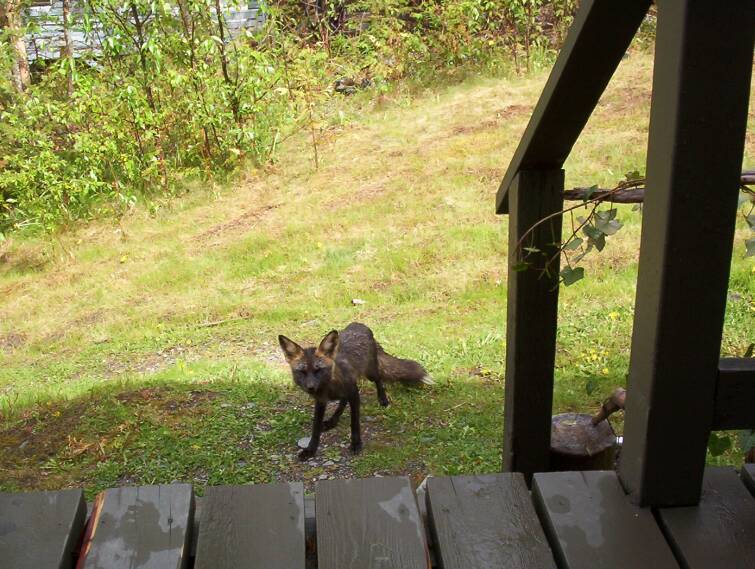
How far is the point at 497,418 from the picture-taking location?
5012 mm

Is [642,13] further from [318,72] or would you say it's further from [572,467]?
[318,72]

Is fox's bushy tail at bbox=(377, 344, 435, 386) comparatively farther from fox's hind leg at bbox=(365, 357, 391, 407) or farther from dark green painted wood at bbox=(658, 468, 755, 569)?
dark green painted wood at bbox=(658, 468, 755, 569)

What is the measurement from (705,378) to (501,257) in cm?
605

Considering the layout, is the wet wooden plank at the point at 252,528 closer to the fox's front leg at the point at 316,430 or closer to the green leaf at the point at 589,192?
the green leaf at the point at 589,192

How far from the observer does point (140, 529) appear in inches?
73.7

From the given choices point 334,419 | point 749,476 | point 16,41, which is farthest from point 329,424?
point 16,41

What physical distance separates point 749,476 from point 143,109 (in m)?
9.65

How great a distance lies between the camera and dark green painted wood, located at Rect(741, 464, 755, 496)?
6.52 ft

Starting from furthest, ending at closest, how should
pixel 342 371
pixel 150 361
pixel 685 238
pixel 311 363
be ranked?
1. pixel 150 361
2. pixel 342 371
3. pixel 311 363
4. pixel 685 238

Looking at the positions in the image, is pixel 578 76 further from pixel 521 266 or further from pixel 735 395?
pixel 735 395

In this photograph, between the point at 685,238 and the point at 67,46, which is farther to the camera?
the point at 67,46

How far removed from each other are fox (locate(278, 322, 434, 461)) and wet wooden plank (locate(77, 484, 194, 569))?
2802 millimetres

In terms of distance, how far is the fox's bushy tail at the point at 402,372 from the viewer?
552cm

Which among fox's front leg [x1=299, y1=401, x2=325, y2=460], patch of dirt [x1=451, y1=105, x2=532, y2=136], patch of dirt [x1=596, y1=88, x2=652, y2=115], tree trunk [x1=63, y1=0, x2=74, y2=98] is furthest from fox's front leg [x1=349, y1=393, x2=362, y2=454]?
tree trunk [x1=63, y1=0, x2=74, y2=98]
